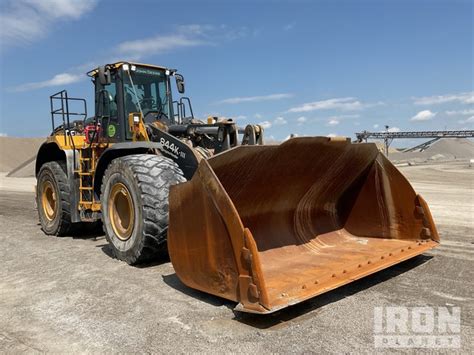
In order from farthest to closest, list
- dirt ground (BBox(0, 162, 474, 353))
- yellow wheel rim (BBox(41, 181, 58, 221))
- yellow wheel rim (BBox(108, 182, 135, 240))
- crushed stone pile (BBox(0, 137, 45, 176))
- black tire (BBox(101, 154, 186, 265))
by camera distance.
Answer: crushed stone pile (BBox(0, 137, 45, 176)) → yellow wheel rim (BBox(41, 181, 58, 221)) → yellow wheel rim (BBox(108, 182, 135, 240)) → black tire (BBox(101, 154, 186, 265)) → dirt ground (BBox(0, 162, 474, 353))

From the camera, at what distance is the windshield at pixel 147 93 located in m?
6.59

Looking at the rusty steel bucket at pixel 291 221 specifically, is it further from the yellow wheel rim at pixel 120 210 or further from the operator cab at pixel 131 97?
the operator cab at pixel 131 97

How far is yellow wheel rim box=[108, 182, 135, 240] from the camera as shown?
554cm

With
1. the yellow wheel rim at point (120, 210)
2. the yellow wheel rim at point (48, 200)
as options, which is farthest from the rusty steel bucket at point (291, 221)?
the yellow wheel rim at point (48, 200)

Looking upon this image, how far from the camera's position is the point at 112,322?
367 centimetres

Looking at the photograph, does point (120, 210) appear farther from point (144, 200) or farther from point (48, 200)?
point (48, 200)

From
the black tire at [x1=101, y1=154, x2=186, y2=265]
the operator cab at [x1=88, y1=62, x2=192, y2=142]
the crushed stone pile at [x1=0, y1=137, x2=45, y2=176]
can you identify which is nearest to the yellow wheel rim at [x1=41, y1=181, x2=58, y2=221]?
the operator cab at [x1=88, y1=62, x2=192, y2=142]

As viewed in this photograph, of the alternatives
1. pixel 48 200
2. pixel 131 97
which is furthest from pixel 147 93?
pixel 48 200

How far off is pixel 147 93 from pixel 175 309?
12.9 feet

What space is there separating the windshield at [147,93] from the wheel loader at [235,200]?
0.7 inches

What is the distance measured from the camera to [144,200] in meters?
4.95

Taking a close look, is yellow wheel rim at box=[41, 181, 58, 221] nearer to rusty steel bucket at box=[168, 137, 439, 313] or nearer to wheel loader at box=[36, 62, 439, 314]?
wheel loader at box=[36, 62, 439, 314]

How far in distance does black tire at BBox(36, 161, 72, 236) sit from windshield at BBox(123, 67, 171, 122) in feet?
6.46

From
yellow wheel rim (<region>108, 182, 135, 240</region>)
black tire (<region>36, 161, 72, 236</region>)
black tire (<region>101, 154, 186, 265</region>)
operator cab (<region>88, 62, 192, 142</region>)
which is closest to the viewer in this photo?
black tire (<region>101, 154, 186, 265</region>)
